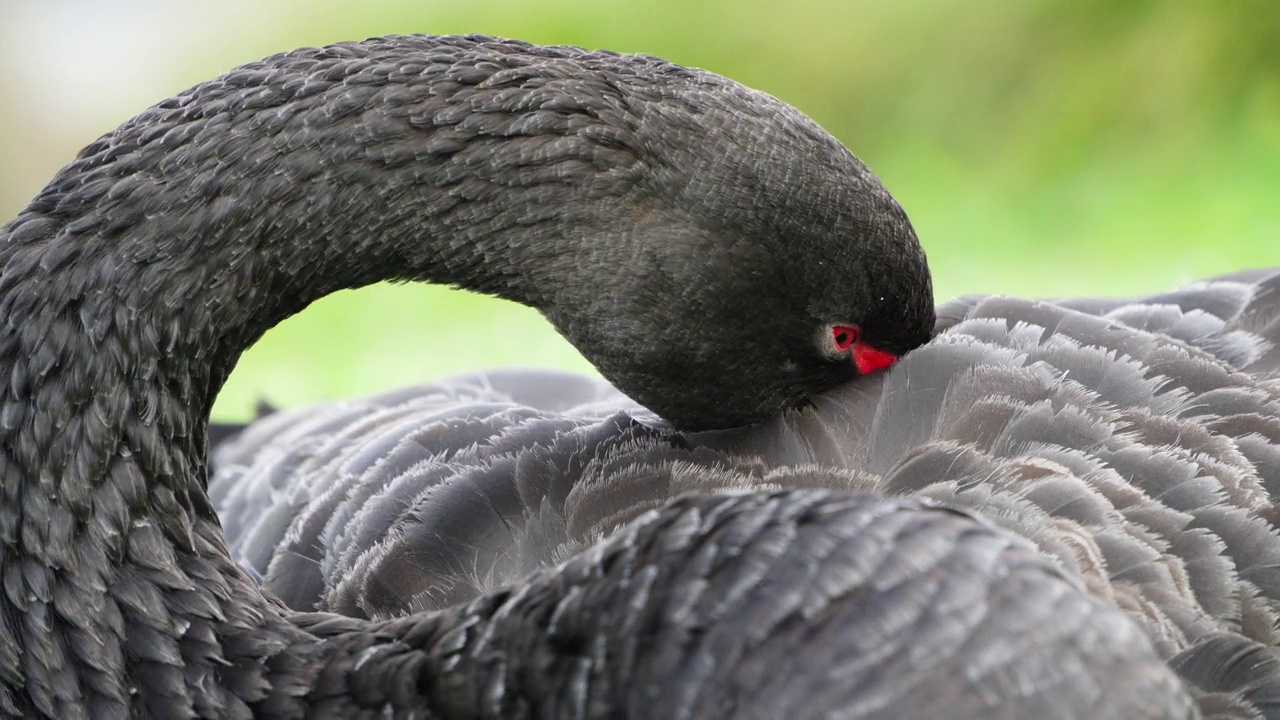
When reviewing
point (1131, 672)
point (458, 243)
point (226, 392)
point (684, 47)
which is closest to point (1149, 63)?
point (684, 47)

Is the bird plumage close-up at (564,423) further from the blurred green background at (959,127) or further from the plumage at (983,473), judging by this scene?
the blurred green background at (959,127)

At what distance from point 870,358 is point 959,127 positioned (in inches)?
166

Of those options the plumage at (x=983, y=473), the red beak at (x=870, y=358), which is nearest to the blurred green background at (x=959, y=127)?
the plumage at (x=983, y=473)

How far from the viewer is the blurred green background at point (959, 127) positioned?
557cm

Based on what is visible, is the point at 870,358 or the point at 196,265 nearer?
the point at 196,265

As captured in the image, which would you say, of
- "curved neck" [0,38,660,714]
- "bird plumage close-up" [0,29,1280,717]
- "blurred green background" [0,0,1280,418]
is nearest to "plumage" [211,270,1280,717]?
"bird plumage close-up" [0,29,1280,717]

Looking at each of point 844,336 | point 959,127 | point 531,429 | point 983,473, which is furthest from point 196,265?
Answer: point 959,127

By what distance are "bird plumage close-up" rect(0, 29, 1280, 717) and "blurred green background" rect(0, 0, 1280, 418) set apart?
3.10 m

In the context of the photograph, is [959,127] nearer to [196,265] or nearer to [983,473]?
[983,473]

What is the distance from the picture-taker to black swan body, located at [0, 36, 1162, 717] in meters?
1.54

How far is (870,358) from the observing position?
7.46ft

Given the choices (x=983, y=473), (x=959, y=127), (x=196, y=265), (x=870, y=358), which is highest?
(x=959, y=127)

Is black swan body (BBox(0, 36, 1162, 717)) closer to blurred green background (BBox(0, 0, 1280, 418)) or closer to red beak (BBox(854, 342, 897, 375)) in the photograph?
red beak (BBox(854, 342, 897, 375))

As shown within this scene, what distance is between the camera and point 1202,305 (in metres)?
2.74
